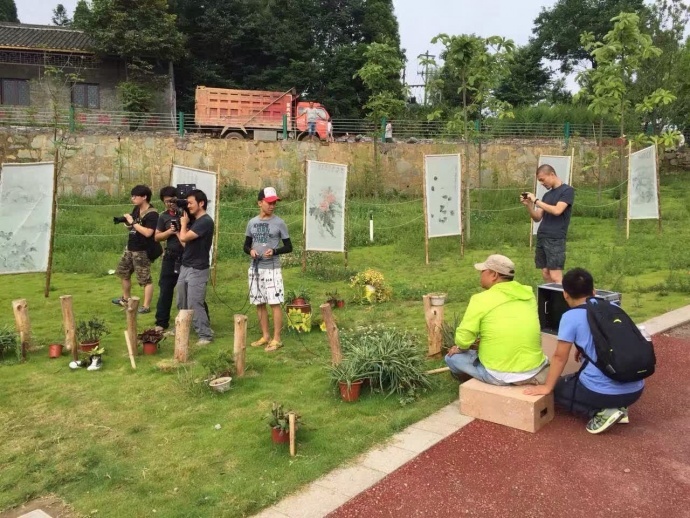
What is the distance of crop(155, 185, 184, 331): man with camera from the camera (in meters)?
6.98

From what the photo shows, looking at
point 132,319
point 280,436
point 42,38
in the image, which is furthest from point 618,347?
point 42,38

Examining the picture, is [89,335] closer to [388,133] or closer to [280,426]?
[280,426]

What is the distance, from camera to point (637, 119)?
848 inches

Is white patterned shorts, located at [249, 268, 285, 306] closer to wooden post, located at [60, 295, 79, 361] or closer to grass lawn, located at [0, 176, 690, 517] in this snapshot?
grass lawn, located at [0, 176, 690, 517]

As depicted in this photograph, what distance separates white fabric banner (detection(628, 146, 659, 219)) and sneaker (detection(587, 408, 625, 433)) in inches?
390

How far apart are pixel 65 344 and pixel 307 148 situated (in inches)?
543

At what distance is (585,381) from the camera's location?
4184 millimetres

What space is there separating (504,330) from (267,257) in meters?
2.73

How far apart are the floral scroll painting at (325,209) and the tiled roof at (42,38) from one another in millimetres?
18391

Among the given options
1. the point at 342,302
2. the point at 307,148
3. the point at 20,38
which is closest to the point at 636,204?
the point at 342,302

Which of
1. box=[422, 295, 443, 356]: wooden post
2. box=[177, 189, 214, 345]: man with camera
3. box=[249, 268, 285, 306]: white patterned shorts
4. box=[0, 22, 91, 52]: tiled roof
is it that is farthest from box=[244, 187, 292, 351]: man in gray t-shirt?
box=[0, 22, 91, 52]: tiled roof

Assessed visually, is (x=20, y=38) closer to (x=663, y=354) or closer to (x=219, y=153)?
(x=219, y=153)

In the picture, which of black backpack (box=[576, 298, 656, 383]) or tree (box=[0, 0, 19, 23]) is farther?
tree (box=[0, 0, 19, 23])

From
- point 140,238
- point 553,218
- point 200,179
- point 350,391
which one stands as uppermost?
point 200,179
